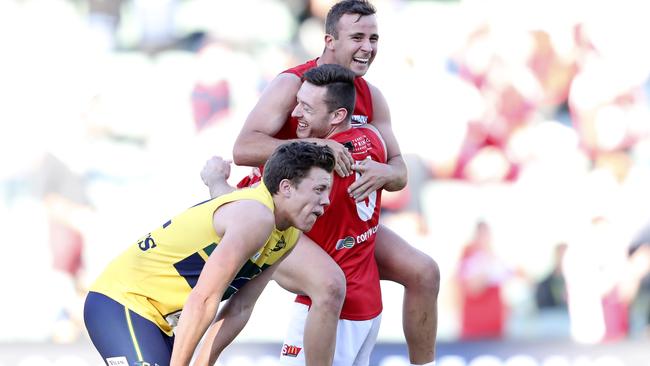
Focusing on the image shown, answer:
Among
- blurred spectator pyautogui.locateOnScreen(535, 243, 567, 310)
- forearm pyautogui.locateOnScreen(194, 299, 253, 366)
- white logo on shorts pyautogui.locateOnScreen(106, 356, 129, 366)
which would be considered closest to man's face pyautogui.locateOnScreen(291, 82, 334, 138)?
forearm pyautogui.locateOnScreen(194, 299, 253, 366)

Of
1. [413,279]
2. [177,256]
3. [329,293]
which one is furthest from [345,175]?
[177,256]

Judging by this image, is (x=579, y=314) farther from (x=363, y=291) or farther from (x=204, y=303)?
(x=204, y=303)

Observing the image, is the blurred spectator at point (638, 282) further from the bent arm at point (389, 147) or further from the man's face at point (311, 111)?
the man's face at point (311, 111)

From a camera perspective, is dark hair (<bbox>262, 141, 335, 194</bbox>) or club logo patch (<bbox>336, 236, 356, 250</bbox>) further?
club logo patch (<bbox>336, 236, 356, 250</bbox>)

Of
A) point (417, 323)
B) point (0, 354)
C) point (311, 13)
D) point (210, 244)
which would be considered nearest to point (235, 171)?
point (311, 13)

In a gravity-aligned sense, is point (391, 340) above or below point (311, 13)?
below

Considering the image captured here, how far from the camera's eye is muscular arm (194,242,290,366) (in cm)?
556

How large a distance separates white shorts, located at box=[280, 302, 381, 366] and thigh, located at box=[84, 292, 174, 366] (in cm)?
116

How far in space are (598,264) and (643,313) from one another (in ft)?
1.57

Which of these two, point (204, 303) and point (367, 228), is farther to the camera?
point (367, 228)

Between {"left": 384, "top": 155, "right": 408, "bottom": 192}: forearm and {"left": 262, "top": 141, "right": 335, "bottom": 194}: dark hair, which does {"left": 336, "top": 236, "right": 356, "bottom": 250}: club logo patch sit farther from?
{"left": 262, "top": 141, "right": 335, "bottom": 194}: dark hair

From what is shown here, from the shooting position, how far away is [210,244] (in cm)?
510

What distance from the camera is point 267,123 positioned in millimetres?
6109

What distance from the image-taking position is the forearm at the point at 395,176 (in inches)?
246
